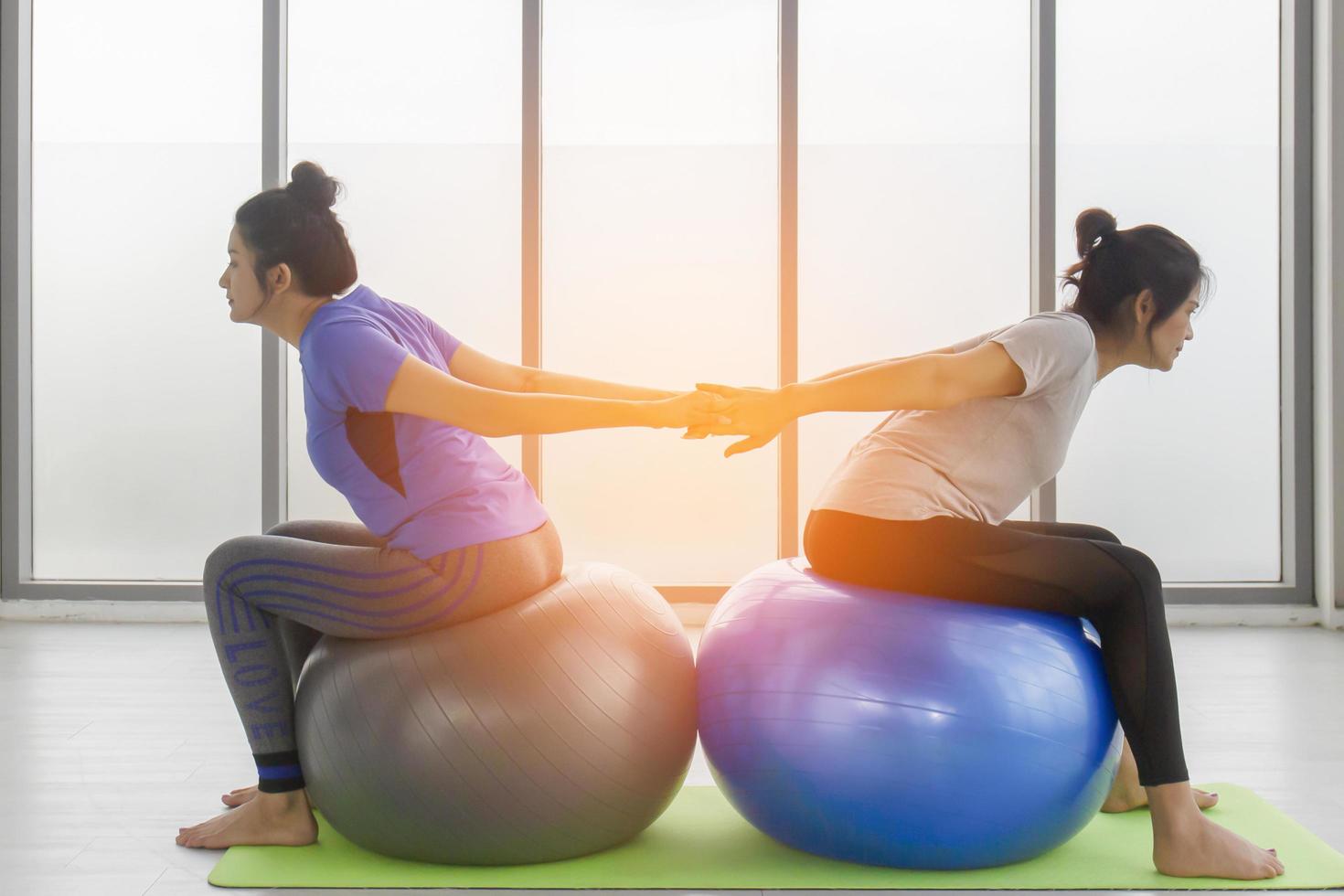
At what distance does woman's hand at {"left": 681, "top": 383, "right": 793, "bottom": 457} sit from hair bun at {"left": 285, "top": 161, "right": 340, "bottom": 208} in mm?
698

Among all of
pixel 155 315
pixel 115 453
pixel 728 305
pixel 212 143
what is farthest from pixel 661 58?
pixel 115 453

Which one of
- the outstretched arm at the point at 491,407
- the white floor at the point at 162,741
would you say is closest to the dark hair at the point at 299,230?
the outstretched arm at the point at 491,407

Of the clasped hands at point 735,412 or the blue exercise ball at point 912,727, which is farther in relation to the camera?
the clasped hands at point 735,412

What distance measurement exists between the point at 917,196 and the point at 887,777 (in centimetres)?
272

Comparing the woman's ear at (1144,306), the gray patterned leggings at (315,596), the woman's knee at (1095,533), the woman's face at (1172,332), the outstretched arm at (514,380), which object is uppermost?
the woman's ear at (1144,306)

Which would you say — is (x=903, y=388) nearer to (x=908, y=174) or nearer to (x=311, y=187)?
(x=311, y=187)

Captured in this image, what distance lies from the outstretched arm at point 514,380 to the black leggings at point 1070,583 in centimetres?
49

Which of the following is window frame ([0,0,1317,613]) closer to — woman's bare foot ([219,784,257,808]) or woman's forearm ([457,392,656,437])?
woman's bare foot ([219,784,257,808])

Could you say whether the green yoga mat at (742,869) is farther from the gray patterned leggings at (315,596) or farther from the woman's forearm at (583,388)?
the woman's forearm at (583,388)

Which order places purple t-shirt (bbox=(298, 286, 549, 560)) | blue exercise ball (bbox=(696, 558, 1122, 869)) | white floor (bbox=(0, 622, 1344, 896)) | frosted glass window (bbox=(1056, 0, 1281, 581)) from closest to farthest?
blue exercise ball (bbox=(696, 558, 1122, 869)), purple t-shirt (bbox=(298, 286, 549, 560)), white floor (bbox=(0, 622, 1344, 896)), frosted glass window (bbox=(1056, 0, 1281, 581))

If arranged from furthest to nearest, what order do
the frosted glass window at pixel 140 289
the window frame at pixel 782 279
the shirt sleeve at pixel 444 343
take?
the frosted glass window at pixel 140 289 < the window frame at pixel 782 279 < the shirt sleeve at pixel 444 343

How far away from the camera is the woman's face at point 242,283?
6.30ft

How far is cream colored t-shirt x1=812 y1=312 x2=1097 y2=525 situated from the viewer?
1858 millimetres

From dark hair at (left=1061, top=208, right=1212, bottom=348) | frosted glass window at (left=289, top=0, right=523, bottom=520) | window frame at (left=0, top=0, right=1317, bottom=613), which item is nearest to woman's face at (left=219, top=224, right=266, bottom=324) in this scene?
dark hair at (left=1061, top=208, right=1212, bottom=348)
